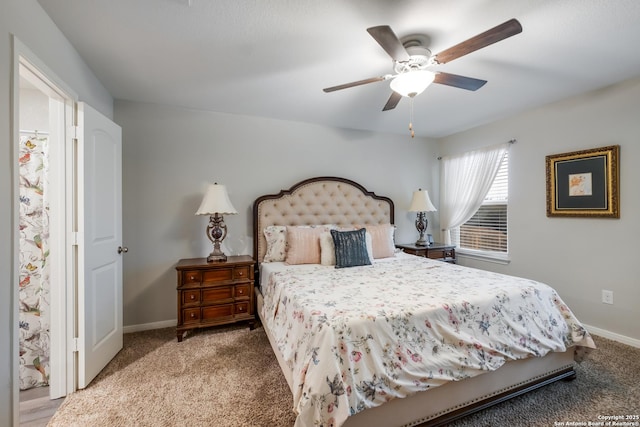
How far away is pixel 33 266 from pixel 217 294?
1.41 metres

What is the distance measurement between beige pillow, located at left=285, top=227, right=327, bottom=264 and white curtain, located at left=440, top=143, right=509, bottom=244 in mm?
2281

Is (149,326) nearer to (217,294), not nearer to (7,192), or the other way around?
(217,294)

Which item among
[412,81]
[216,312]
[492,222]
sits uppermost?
[412,81]

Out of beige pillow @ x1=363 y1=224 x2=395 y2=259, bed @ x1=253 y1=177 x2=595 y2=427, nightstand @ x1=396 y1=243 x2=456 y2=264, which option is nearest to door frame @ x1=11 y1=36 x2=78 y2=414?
bed @ x1=253 y1=177 x2=595 y2=427

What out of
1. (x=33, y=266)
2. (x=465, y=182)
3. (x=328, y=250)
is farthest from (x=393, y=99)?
(x=33, y=266)

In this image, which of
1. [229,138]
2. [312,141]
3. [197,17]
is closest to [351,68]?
[197,17]

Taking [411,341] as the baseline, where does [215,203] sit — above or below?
above

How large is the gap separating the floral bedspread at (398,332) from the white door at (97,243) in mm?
1316

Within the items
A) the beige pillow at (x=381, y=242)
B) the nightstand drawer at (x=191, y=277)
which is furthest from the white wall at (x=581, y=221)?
the nightstand drawer at (x=191, y=277)

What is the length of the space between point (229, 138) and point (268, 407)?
273 cm

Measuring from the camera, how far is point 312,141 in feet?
12.0

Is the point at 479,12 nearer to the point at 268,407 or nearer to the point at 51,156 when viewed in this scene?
the point at 268,407

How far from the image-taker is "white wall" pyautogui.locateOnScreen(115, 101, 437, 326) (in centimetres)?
291

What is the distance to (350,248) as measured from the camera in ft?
9.15
